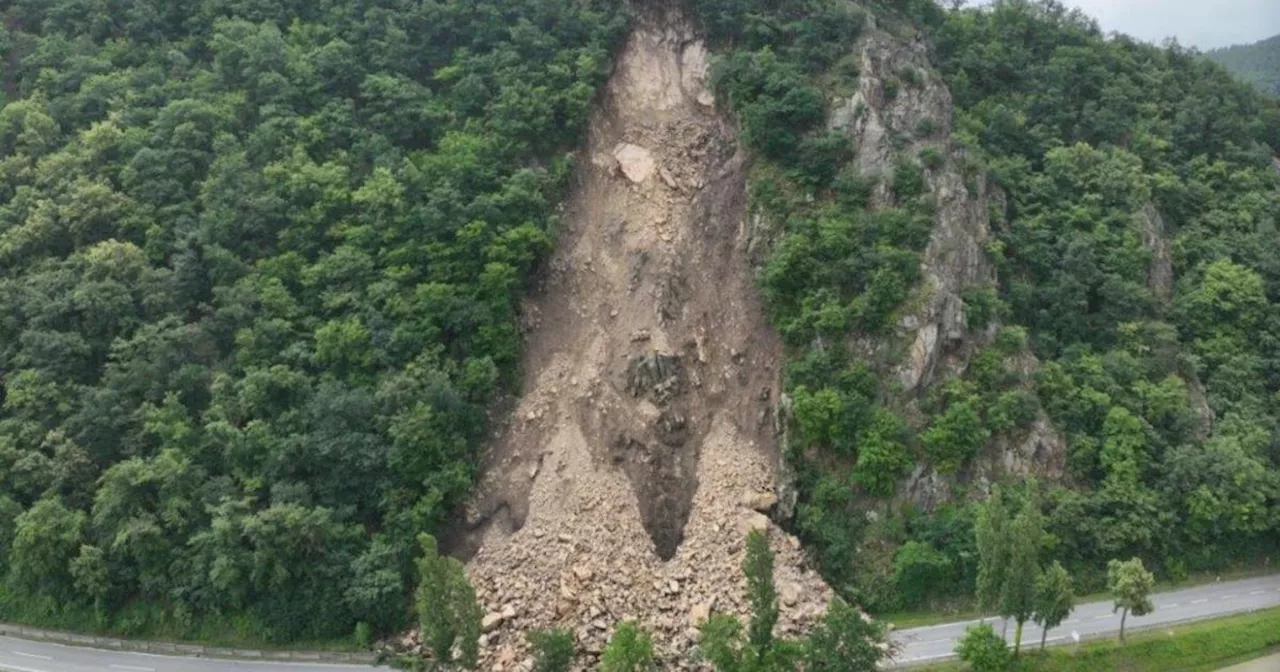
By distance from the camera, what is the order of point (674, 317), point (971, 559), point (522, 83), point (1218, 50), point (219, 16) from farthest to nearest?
1. point (1218, 50)
2. point (219, 16)
3. point (522, 83)
4. point (674, 317)
5. point (971, 559)

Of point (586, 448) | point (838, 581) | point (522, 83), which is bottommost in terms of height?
point (838, 581)

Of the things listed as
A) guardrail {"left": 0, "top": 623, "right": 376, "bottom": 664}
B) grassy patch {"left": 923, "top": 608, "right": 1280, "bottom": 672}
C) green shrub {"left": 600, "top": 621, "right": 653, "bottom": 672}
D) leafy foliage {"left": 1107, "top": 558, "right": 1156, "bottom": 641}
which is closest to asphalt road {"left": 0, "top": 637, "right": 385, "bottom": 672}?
guardrail {"left": 0, "top": 623, "right": 376, "bottom": 664}

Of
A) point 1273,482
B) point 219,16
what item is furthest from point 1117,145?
point 219,16

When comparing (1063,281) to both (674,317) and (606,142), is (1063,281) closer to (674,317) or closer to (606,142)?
(674,317)

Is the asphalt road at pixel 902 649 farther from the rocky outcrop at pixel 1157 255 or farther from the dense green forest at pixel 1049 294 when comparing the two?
the rocky outcrop at pixel 1157 255

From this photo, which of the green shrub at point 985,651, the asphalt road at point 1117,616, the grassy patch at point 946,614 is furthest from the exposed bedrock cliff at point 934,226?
the green shrub at point 985,651

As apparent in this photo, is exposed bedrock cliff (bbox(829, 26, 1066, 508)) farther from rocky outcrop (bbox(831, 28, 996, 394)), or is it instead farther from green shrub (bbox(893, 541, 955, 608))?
green shrub (bbox(893, 541, 955, 608))

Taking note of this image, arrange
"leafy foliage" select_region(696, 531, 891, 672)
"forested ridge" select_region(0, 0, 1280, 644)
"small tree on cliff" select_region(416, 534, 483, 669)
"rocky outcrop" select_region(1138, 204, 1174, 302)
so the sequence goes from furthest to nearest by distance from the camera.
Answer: "rocky outcrop" select_region(1138, 204, 1174, 302) < "forested ridge" select_region(0, 0, 1280, 644) < "small tree on cliff" select_region(416, 534, 483, 669) < "leafy foliage" select_region(696, 531, 891, 672)
